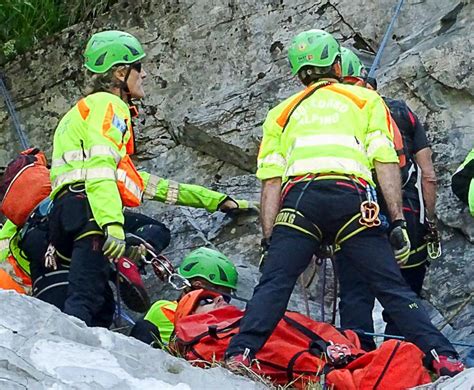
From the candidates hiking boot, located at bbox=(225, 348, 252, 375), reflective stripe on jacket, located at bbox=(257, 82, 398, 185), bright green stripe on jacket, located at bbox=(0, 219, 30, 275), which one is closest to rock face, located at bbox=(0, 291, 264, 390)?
hiking boot, located at bbox=(225, 348, 252, 375)

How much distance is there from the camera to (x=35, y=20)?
9750 mm

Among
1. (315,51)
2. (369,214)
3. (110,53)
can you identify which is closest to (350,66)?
(315,51)

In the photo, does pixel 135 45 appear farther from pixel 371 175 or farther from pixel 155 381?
pixel 155 381

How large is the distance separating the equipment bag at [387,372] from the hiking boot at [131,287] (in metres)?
2.07

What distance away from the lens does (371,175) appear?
5812mm

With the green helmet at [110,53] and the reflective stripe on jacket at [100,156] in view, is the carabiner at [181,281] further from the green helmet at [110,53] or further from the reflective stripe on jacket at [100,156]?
the green helmet at [110,53]

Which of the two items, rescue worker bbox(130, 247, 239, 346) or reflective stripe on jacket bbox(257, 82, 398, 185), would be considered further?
rescue worker bbox(130, 247, 239, 346)

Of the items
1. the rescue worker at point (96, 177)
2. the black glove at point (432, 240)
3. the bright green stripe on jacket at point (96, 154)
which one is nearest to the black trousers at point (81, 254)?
the rescue worker at point (96, 177)

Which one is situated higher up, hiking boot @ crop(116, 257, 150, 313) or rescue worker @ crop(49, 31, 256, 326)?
rescue worker @ crop(49, 31, 256, 326)

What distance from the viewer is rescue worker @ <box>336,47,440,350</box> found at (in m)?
6.19

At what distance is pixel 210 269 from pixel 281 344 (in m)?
1.57

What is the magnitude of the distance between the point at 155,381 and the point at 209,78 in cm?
521

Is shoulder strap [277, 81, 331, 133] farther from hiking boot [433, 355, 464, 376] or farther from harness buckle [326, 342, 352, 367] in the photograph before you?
hiking boot [433, 355, 464, 376]

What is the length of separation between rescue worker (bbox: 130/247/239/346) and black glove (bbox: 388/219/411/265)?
3.99 ft
